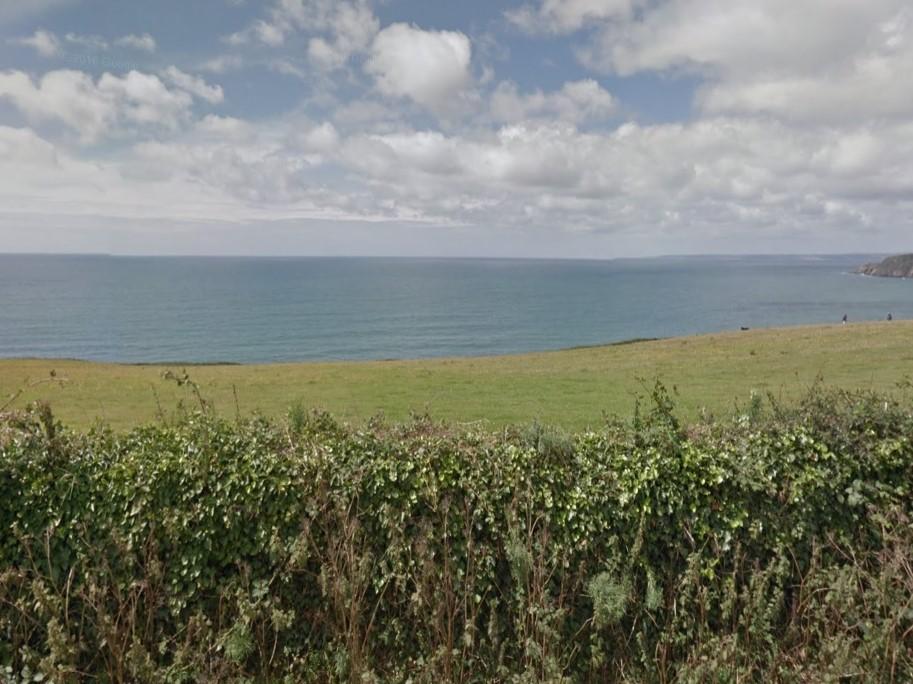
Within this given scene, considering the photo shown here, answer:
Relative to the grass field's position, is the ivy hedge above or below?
Answer: above

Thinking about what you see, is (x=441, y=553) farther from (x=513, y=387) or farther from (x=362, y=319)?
(x=362, y=319)

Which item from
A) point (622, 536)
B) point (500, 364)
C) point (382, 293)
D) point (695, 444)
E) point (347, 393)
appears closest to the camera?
point (622, 536)

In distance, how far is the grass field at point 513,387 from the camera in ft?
49.2

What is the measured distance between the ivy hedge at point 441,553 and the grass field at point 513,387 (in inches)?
246

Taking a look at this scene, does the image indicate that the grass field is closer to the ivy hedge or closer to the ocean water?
the ivy hedge

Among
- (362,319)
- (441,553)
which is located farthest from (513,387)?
(362,319)

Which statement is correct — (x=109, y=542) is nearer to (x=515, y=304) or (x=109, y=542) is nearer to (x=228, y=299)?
(x=515, y=304)

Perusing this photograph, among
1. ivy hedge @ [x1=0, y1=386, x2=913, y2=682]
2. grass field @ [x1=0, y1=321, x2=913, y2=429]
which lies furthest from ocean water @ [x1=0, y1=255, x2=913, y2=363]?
ivy hedge @ [x1=0, y1=386, x2=913, y2=682]

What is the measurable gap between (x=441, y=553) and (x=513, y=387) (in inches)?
601

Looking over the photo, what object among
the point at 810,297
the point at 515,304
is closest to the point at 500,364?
the point at 515,304

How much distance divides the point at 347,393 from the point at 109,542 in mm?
15362

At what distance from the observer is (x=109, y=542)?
4.14m

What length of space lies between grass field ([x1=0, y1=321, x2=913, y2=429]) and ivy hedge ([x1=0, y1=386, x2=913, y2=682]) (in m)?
6.24

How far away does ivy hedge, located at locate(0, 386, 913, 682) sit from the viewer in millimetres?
3957
